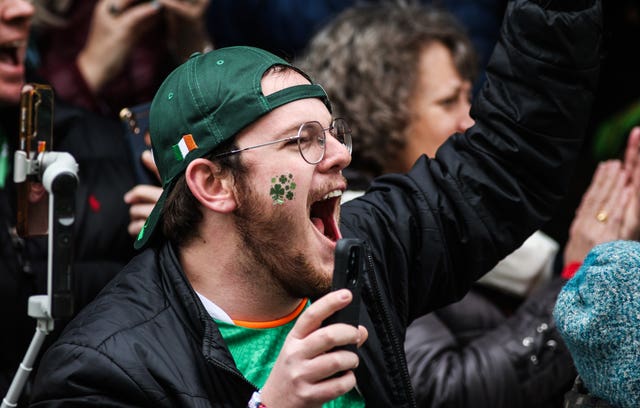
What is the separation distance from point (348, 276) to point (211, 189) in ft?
1.88

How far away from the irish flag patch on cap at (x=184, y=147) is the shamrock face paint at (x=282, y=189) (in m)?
0.22

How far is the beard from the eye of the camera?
2.51 metres

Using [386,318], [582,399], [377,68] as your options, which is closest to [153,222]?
[386,318]

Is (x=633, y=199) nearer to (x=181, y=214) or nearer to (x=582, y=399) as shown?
(x=582, y=399)

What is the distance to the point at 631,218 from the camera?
11.4 feet

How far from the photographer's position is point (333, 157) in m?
2.55

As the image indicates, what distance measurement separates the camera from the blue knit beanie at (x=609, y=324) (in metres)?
2.17

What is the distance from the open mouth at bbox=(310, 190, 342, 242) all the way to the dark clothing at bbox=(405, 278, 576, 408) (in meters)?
0.80

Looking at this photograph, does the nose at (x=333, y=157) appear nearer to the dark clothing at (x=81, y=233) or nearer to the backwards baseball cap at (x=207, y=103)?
the backwards baseball cap at (x=207, y=103)

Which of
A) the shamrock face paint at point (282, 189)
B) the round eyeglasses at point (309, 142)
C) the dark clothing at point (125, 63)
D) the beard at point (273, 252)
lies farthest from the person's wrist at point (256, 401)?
the dark clothing at point (125, 63)

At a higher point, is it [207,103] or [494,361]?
[207,103]

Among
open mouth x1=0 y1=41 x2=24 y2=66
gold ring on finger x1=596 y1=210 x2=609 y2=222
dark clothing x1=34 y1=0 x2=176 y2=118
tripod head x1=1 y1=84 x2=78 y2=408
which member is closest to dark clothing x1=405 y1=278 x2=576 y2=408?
gold ring on finger x1=596 y1=210 x2=609 y2=222

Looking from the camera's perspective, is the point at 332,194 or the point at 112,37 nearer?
the point at 332,194

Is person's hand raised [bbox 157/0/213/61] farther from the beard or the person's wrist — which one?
the person's wrist
